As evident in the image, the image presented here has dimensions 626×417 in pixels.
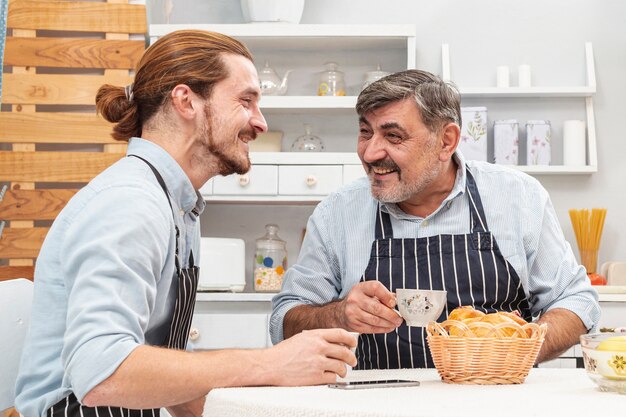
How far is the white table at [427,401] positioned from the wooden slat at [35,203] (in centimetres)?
261

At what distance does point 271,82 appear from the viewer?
407 cm

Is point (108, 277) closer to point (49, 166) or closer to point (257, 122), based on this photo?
point (257, 122)

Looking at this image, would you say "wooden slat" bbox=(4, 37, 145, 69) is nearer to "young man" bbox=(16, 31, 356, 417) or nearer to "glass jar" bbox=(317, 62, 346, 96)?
"glass jar" bbox=(317, 62, 346, 96)

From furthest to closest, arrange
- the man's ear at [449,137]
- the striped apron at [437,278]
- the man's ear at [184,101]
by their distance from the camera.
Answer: the man's ear at [449,137]
the striped apron at [437,278]
the man's ear at [184,101]

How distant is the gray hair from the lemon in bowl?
3.35ft

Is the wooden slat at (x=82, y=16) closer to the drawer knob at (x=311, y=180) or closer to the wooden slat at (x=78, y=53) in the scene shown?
the wooden slat at (x=78, y=53)

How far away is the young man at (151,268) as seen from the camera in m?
1.34

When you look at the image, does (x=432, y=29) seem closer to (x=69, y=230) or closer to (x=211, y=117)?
(x=211, y=117)

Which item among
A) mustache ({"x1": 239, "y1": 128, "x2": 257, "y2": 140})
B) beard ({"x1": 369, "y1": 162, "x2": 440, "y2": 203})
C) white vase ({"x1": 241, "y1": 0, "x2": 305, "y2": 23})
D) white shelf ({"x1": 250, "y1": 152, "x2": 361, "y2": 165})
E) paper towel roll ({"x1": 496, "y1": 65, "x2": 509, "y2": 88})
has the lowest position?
beard ({"x1": 369, "y1": 162, "x2": 440, "y2": 203})

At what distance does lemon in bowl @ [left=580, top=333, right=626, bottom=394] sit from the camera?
53.2 inches

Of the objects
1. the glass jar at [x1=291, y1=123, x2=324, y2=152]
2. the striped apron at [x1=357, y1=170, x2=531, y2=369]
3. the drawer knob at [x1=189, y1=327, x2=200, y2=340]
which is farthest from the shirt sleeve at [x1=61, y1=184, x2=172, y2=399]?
the glass jar at [x1=291, y1=123, x2=324, y2=152]

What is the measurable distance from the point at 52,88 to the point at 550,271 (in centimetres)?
255

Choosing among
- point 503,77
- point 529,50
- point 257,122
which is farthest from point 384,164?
point 529,50

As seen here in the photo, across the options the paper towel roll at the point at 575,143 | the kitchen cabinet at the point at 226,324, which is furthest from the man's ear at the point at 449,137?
the paper towel roll at the point at 575,143
